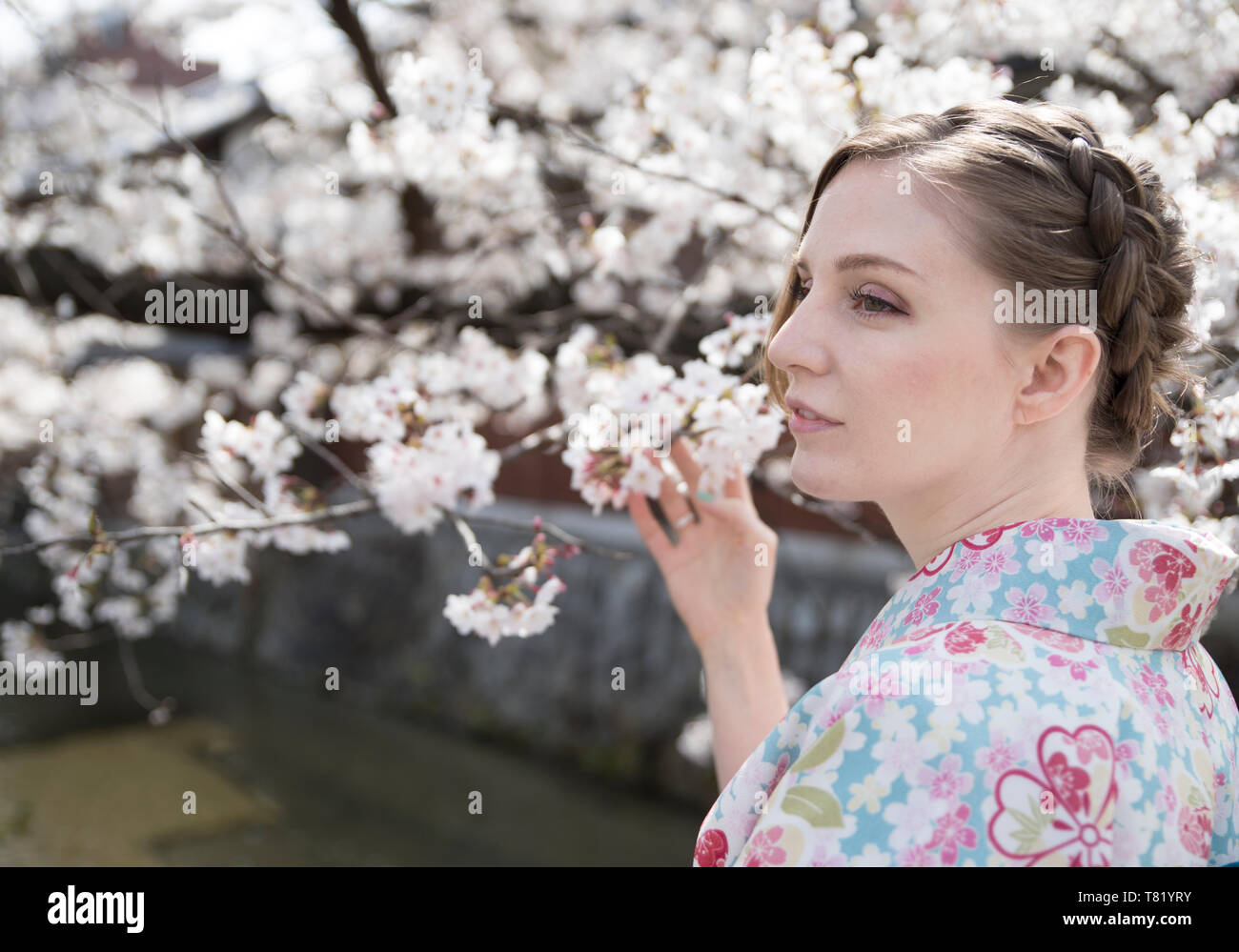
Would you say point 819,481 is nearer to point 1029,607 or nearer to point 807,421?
point 807,421

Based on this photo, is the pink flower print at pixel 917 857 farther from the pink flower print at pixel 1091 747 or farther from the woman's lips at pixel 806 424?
the woman's lips at pixel 806 424

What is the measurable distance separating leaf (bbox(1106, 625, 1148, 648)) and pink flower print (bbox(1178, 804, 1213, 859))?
0.15 metres

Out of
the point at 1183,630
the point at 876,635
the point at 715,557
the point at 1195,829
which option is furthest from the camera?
the point at 715,557

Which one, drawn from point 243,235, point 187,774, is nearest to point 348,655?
point 187,774

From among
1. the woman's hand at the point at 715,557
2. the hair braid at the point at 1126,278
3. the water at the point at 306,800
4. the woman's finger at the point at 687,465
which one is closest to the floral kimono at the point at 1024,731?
the hair braid at the point at 1126,278

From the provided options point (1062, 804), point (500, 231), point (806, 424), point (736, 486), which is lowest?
point (1062, 804)

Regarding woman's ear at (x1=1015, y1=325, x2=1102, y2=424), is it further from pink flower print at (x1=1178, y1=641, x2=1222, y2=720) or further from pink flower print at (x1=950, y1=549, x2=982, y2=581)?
pink flower print at (x1=1178, y1=641, x2=1222, y2=720)

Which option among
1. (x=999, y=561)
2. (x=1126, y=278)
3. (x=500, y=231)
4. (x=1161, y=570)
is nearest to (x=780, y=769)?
(x=999, y=561)

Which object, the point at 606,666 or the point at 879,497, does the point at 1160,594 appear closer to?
the point at 879,497

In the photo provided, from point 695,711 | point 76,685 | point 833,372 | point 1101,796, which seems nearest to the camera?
point 1101,796

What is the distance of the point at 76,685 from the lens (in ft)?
29.2

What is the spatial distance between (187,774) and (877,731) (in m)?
7.63

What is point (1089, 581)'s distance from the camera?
3.14ft

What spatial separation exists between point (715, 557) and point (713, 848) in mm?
777
